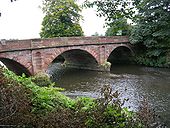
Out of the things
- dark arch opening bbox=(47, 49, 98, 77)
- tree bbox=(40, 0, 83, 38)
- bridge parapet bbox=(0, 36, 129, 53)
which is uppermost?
tree bbox=(40, 0, 83, 38)

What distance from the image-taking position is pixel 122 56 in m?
32.4

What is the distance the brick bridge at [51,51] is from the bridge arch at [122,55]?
2.53 ft

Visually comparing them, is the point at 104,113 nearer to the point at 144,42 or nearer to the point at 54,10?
the point at 144,42

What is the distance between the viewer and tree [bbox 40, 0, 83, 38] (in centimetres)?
3003

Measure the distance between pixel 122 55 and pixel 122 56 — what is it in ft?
0.45

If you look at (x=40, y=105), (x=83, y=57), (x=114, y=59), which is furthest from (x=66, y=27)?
(x=40, y=105)

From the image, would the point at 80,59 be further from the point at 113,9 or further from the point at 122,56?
the point at 113,9

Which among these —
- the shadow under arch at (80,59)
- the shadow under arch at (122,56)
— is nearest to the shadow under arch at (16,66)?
the shadow under arch at (80,59)

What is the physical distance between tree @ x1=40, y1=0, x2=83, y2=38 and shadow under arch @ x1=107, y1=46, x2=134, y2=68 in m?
5.76

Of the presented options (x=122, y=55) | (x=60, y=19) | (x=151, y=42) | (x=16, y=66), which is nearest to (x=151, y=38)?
(x=151, y=42)

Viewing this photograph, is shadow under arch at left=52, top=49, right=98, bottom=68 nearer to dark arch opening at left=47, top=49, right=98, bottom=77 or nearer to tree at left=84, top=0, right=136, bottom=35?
dark arch opening at left=47, top=49, right=98, bottom=77

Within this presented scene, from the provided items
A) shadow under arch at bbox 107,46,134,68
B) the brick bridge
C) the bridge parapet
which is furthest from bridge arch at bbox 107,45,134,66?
the bridge parapet

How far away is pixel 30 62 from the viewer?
1884 cm

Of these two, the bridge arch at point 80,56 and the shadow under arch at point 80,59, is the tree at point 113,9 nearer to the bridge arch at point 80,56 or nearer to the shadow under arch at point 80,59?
the bridge arch at point 80,56
